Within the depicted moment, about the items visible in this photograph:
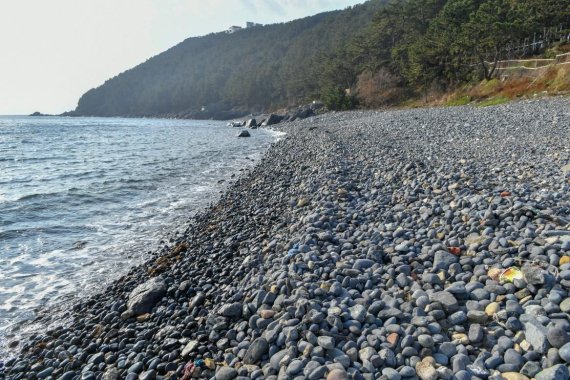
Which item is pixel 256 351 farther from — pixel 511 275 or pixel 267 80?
pixel 267 80

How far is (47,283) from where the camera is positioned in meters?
8.43

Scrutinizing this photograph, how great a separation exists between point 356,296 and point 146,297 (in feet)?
11.9

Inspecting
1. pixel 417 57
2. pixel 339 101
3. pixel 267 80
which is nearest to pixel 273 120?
pixel 339 101

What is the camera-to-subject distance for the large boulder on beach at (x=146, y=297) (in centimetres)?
623

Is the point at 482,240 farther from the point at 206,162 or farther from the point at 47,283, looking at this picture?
the point at 206,162

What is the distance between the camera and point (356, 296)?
4.93 metres

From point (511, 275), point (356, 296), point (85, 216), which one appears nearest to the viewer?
point (511, 275)

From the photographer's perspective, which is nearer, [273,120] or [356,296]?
[356,296]

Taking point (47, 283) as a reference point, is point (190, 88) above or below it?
above

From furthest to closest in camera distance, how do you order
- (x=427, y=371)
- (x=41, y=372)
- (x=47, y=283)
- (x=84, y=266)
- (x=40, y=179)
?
(x=40, y=179) → (x=84, y=266) → (x=47, y=283) → (x=41, y=372) → (x=427, y=371)

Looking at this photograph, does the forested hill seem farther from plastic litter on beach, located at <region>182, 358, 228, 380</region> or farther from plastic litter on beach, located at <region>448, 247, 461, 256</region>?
plastic litter on beach, located at <region>182, 358, 228, 380</region>

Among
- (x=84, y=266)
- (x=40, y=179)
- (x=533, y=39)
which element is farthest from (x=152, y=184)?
(x=533, y=39)

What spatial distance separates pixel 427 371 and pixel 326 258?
2.71 metres

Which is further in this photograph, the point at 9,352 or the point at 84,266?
the point at 84,266
